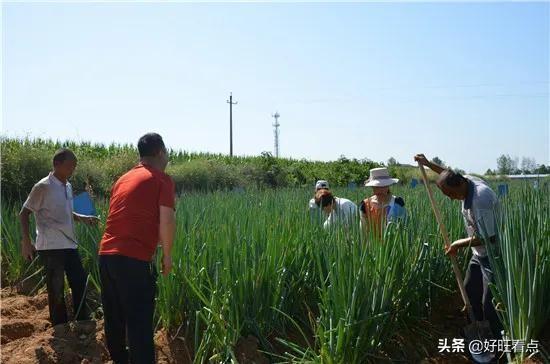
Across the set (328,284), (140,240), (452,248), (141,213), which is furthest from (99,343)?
(452,248)

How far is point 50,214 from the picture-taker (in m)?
3.81

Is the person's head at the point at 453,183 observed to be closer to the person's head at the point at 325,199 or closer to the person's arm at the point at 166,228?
the person's head at the point at 325,199

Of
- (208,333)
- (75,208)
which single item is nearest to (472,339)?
(208,333)

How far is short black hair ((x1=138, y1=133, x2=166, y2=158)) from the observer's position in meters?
2.81

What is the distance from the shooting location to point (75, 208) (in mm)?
4273

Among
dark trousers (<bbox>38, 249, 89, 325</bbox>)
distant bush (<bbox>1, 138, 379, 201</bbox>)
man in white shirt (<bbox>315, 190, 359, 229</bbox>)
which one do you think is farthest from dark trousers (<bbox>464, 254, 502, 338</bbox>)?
distant bush (<bbox>1, 138, 379, 201</bbox>)

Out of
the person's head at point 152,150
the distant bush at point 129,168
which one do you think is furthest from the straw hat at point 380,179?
the distant bush at point 129,168

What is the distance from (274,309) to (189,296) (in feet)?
1.68

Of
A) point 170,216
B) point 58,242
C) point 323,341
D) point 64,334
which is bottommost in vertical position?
point 64,334

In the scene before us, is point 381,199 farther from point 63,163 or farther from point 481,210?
point 63,163

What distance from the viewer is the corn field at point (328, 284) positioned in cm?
245

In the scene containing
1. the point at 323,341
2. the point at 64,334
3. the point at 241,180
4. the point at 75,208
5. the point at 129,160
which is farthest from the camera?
the point at 241,180

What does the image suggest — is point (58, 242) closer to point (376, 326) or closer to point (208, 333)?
point (208, 333)

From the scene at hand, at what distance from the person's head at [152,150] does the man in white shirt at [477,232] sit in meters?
1.51
